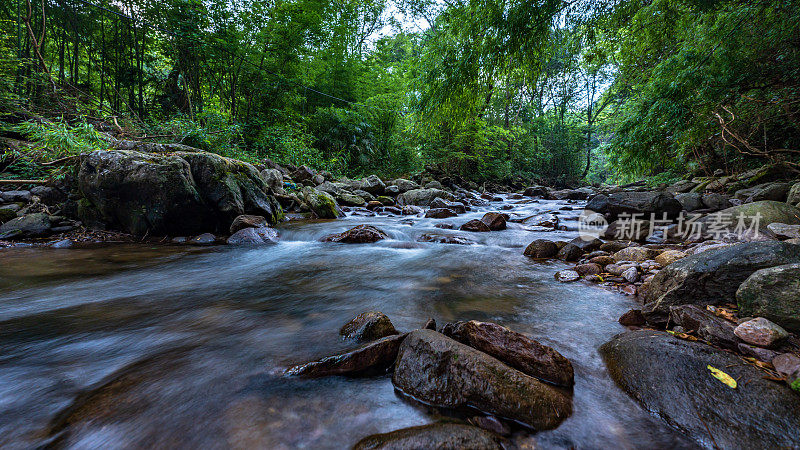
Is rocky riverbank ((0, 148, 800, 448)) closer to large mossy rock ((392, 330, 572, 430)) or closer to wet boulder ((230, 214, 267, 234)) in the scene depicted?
large mossy rock ((392, 330, 572, 430))

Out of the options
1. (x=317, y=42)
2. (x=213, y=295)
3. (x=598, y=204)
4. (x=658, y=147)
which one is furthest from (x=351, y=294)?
(x=317, y=42)

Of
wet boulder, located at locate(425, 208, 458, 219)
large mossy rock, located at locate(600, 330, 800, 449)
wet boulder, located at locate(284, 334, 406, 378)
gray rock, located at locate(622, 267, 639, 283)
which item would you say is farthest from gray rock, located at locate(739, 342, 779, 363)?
wet boulder, located at locate(425, 208, 458, 219)

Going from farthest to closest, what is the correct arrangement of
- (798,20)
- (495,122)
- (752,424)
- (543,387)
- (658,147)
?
1. (495,122)
2. (658,147)
3. (798,20)
4. (543,387)
5. (752,424)

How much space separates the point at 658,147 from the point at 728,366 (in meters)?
6.10

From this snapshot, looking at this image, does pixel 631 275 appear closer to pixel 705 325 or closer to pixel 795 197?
pixel 705 325

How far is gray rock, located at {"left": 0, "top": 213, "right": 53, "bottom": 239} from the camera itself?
5137 millimetres

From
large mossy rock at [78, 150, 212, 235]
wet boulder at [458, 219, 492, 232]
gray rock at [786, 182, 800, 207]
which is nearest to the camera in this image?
gray rock at [786, 182, 800, 207]

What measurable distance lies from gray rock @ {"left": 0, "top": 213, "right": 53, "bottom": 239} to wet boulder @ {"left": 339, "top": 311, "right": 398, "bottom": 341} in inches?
277

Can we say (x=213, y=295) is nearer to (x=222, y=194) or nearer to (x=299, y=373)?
(x=299, y=373)

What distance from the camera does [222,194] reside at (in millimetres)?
6148

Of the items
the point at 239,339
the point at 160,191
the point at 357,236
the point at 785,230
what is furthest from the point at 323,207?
the point at 785,230

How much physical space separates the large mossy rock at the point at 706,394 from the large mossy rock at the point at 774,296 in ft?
Answer: 1.49

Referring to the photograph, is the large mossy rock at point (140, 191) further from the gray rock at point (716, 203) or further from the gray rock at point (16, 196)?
the gray rock at point (716, 203)

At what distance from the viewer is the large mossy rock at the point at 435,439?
3.56ft
